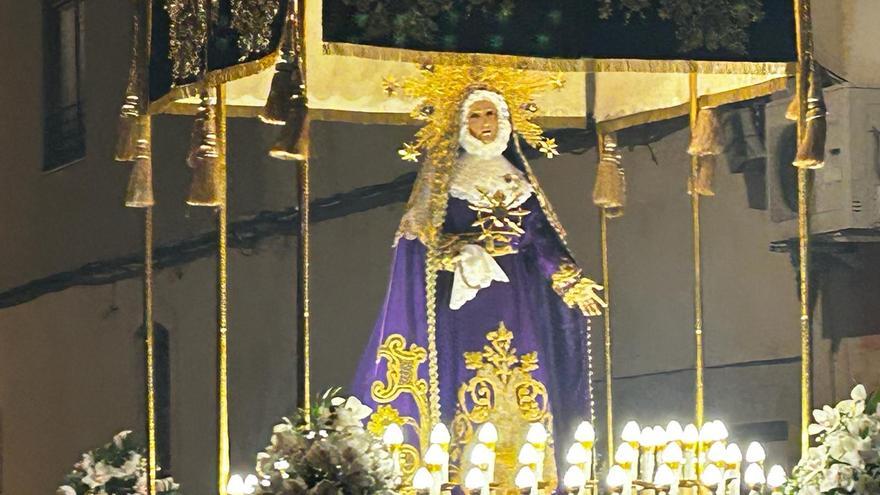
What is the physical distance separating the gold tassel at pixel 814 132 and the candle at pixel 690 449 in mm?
1162

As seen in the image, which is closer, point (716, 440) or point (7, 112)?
point (716, 440)

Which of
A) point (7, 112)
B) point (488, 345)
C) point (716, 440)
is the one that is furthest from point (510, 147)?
point (7, 112)

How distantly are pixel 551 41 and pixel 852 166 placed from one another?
2298 millimetres

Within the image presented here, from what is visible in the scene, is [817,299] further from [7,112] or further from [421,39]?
[7,112]

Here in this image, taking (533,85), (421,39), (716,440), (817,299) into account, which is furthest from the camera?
(817,299)

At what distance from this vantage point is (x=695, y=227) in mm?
7297

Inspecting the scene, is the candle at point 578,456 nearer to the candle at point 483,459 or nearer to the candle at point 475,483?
the candle at point 483,459

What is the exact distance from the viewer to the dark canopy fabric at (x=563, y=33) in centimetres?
575

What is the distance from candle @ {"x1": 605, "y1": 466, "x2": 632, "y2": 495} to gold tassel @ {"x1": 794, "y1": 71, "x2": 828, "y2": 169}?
131cm

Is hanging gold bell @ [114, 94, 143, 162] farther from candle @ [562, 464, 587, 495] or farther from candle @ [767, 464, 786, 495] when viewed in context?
candle @ [767, 464, 786, 495]

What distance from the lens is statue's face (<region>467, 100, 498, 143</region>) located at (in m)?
6.77

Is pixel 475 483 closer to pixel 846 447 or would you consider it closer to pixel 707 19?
pixel 846 447

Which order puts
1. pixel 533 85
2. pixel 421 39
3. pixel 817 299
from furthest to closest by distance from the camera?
pixel 817 299 < pixel 533 85 < pixel 421 39

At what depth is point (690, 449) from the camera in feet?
21.9
